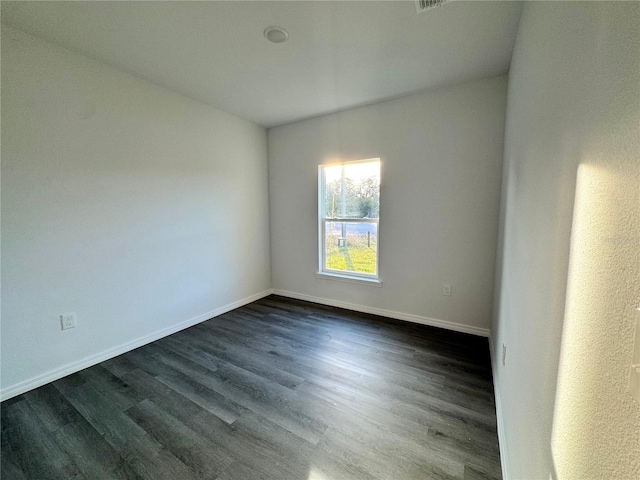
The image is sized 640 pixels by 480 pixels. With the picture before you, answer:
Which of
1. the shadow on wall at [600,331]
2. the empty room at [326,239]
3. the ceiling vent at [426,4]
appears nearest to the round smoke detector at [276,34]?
the empty room at [326,239]

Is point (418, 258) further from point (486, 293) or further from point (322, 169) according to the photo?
point (322, 169)

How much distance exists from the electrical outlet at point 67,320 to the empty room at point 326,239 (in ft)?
0.10

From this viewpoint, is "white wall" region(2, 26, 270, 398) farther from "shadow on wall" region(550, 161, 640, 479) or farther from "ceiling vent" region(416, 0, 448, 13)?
"shadow on wall" region(550, 161, 640, 479)

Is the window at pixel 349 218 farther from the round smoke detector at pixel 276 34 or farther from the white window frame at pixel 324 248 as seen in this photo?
the round smoke detector at pixel 276 34

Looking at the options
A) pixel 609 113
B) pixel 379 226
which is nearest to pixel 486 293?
pixel 379 226

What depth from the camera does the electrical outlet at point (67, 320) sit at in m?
2.05

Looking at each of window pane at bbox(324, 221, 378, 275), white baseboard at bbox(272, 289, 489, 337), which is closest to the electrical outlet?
white baseboard at bbox(272, 289, 489, 337)

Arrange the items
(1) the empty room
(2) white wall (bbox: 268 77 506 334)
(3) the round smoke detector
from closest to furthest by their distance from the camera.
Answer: (1) the empty room
(3) the round smoke detector
(2) white wall (bbox: 268 77 506 334)

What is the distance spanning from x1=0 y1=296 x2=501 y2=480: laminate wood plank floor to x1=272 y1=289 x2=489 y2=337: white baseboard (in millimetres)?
214

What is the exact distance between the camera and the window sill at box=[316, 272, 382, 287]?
3180mm

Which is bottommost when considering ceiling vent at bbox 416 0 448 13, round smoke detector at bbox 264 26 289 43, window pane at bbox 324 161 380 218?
window pane at bbox 324 161 380 218

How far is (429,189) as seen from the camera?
275 cm

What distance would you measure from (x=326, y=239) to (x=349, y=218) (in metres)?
0.47

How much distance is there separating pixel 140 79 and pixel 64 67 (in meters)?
0.55
